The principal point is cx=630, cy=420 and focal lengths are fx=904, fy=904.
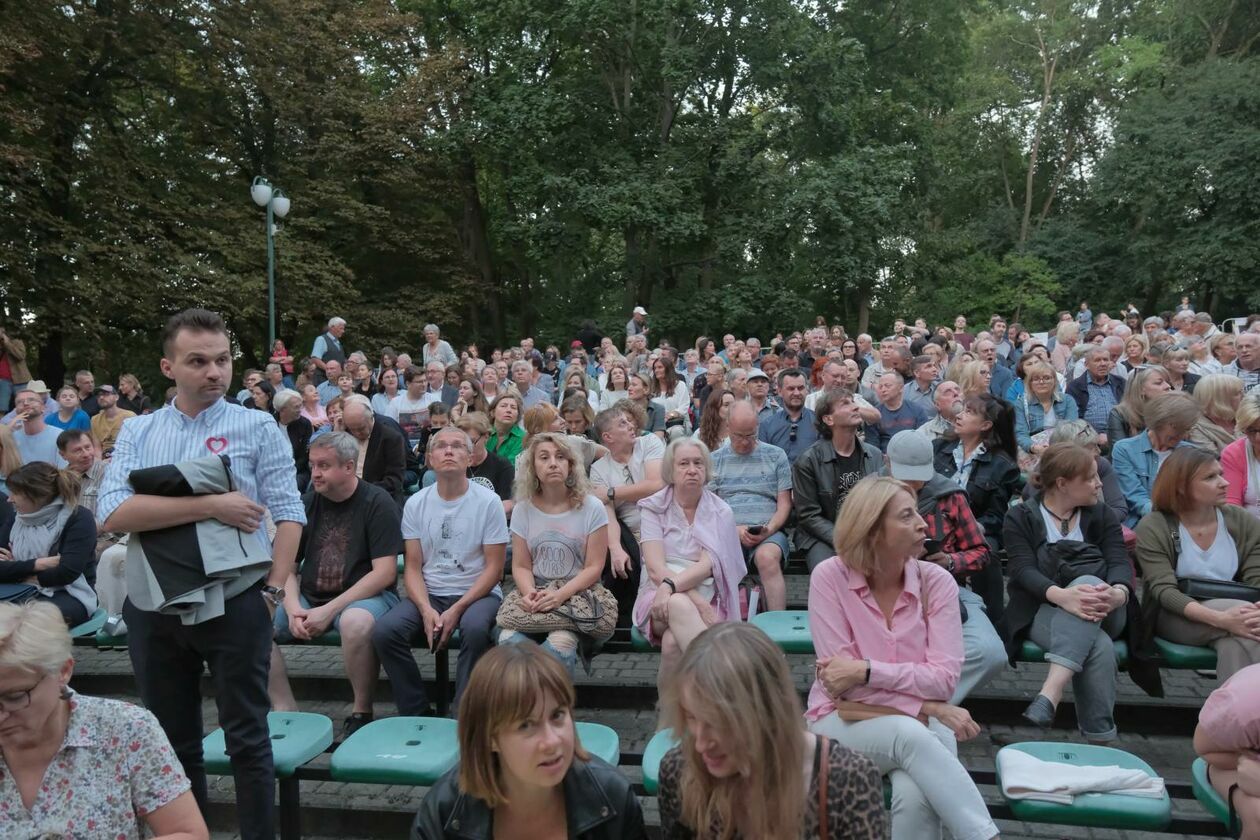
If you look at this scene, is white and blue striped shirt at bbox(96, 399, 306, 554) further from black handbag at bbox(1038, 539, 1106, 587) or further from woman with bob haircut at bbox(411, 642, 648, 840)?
black handbag at bbox(1038, 539, 1106, 587)

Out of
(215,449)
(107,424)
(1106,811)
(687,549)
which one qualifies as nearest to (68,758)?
(215,449)

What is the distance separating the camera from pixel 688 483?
4.35m

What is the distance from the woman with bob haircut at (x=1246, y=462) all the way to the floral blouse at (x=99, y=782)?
15.5 ft

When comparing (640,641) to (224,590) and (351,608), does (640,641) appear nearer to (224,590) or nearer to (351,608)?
(351,608)

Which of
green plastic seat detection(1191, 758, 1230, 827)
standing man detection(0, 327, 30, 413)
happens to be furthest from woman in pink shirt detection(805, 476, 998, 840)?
standing man detection(0, 327, 30, 413)

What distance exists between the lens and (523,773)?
2100mm

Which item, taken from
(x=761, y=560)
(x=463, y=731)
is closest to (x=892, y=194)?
(x=761, y=560)

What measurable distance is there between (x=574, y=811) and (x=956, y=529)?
8.73ft

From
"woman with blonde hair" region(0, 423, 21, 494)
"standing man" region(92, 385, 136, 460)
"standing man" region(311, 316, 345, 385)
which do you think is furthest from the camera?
"standing man" region(311, 316, 345, 385)

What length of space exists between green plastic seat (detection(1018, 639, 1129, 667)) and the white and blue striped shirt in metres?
3.10

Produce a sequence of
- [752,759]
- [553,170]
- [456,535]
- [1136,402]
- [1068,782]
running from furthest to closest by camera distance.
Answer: [553,170] < [1136,402] < [456,535] < [1068,782] < [752,759]

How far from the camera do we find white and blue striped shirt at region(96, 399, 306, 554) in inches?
113

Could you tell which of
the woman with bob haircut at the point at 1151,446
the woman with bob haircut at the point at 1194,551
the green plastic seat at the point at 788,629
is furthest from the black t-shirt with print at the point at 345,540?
the woman with bob haircut at the point at 1151,446

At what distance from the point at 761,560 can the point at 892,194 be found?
1676 centimetres
